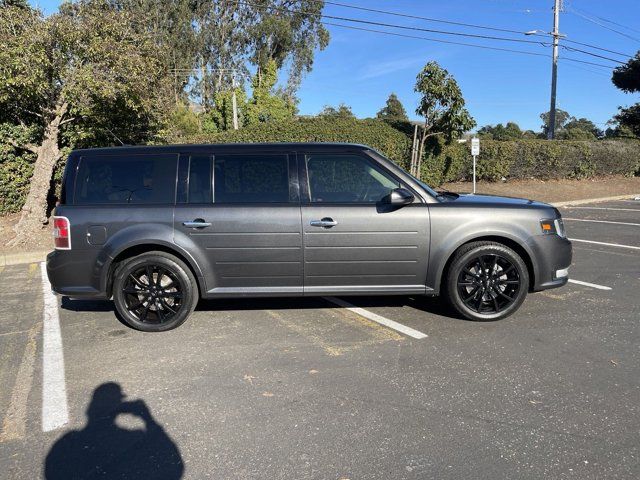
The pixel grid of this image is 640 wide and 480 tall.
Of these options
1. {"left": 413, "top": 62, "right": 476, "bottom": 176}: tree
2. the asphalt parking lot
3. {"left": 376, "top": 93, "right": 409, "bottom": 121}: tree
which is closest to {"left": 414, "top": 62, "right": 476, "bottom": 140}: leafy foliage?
{"left": 413, "top": 62, "right": 476, "bottom": 176}: tree

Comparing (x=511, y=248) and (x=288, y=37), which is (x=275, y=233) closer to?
(x=511, y=248)

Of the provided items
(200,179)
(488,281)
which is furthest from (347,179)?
(488,281)

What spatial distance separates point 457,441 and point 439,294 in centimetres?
210

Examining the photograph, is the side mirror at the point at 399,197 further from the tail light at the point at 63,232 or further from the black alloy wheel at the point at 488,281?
the tail light at the point at 63,232

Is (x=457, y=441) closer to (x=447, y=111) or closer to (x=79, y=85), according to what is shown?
(x=79, y=85)

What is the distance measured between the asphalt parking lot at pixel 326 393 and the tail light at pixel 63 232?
0.89 metres

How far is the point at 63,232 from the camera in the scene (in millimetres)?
4582

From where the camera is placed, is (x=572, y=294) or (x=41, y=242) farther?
(x=41, y=242)

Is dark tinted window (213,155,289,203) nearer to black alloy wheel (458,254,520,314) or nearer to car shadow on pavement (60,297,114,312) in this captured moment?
black alloy wheel (458,254,520,314)

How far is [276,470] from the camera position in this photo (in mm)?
2605

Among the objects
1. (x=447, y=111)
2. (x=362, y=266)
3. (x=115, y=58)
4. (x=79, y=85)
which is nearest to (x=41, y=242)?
(x=79, y=85)

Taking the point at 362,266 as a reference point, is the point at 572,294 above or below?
below

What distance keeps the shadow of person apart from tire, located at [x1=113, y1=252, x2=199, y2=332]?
1.47 meters

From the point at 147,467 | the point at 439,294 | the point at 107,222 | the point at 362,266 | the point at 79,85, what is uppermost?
the point at 79,85
